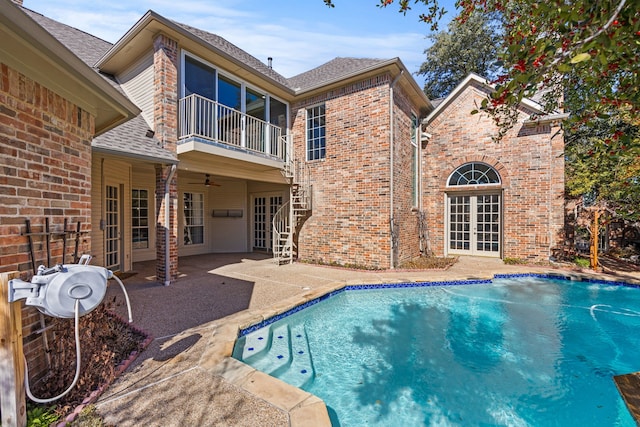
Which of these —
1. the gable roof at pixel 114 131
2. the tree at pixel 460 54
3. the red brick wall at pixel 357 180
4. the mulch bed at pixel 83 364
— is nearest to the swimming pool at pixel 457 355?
the mulch bed at pixel 83 364

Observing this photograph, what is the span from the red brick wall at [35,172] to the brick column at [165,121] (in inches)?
142

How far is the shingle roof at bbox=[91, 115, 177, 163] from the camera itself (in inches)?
203

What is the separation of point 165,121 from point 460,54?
1822 cm

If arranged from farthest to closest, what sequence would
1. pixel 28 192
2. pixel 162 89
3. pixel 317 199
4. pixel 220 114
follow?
pixel 317 199
pixel 220 114
pixel 162 89
pixel 28 192

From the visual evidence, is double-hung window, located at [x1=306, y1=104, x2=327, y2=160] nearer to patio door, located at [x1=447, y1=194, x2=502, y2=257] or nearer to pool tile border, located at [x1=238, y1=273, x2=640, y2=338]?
pool tile border, located at [x1=238, y1=273, x2=640, y2=338]

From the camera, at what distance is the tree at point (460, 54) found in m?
16.3

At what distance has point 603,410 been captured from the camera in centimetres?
296

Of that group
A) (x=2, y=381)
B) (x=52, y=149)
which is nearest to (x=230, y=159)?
(x=52, y=149)

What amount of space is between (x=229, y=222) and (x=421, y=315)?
28.6ft

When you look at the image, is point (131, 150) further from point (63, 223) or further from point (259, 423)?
point (259, 423)

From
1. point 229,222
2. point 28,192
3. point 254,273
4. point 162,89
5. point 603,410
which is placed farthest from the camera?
point 229,222

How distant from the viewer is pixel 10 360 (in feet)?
5.84

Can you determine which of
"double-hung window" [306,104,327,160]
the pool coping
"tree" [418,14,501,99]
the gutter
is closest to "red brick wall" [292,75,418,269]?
"double-hung window" [306,104,327,160]

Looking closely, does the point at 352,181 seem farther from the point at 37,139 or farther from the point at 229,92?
the point at 37,139
